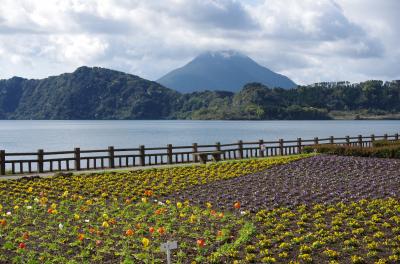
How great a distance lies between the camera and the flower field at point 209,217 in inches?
464

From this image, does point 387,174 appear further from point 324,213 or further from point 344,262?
point 344,262

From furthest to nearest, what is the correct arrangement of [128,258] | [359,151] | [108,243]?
1. [359,151]
2. [108,243]
3. [128,258]

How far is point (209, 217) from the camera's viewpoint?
1533cm

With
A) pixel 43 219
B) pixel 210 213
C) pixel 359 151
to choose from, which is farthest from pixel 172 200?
pixel 359 151

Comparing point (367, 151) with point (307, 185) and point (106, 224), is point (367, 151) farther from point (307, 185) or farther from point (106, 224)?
point (106, 224)

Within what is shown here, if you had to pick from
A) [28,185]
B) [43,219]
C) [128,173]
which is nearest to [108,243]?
[43,219]

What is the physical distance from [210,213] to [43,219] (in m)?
4.73

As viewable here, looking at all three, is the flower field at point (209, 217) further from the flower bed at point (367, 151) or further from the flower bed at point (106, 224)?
the flower bed at point (367, 151)

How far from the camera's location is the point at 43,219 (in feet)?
50.8

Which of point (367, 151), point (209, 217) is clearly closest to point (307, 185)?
point (209, 217)

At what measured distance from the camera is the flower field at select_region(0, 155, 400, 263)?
11789mm

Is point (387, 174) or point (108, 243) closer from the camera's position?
point (108, 243)

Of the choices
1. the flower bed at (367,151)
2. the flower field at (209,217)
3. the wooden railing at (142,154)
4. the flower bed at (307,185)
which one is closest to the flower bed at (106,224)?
the flower field at (209,217)

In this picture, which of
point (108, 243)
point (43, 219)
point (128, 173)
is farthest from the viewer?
point (128, 173)
